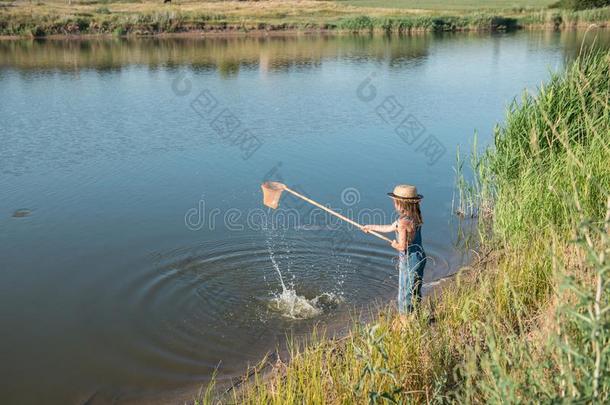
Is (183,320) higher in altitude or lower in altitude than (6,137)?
lower

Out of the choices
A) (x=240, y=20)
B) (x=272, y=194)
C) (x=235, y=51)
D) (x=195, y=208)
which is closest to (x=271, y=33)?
(x=240, y=20)

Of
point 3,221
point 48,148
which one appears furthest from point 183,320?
point 48,148

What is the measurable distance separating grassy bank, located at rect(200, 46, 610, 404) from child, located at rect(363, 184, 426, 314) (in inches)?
8.1

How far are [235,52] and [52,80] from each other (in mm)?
11501

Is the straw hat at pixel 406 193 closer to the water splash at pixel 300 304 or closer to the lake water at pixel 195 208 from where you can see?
the lake water at pixel 195 208

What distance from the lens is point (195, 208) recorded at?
11.3 metres

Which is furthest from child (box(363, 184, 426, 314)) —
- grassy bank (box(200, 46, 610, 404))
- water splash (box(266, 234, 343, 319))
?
water splash (box(266, 234, 343, 319))

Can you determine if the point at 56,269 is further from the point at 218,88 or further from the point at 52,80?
the point at 52,80

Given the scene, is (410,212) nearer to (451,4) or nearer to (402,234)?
(402,234)

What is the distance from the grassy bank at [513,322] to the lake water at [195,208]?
135 centimetres

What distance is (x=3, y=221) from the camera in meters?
10.6

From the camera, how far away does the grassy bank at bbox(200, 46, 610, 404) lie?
116 inches

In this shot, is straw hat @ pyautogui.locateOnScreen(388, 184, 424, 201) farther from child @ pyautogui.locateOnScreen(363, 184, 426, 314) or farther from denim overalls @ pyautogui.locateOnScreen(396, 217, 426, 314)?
denim overalls @ pyautogui.locateOnScreen(396, 217, 426, 314)

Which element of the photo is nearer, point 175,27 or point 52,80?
point 52,80
